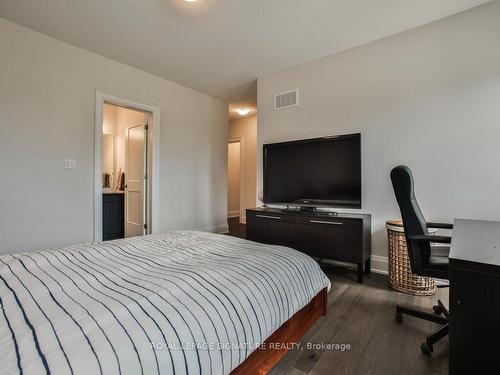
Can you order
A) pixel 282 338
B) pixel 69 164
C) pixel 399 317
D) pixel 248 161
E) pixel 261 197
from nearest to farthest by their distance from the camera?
1. pixel 282 338
2. pixel 399 317
3. pixel 69 164
4. pixel 261 197
5. pixel 248 161

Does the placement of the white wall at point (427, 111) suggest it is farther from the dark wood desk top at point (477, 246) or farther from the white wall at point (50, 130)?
the white wall at point (50, 130)

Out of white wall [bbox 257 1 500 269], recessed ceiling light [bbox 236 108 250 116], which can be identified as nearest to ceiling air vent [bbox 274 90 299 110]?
white wall [bbox 257 1 500 269]

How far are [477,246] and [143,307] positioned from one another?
4.60 feet

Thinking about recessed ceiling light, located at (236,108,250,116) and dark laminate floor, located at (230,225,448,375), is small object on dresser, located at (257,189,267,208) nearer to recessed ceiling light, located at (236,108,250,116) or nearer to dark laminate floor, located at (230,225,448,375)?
dark laminate floor, located at (230,225,448,375)

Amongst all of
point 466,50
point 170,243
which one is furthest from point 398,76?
point 170,243

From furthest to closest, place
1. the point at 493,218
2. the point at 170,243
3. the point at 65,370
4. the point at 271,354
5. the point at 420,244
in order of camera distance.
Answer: the point at 493,218, the point at 170,243, the point at 420,244, the point at 271,354, the point at 65,370

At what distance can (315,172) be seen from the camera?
3.04 meters

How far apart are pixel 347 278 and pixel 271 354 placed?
1744 mm

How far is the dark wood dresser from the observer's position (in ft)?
14.1

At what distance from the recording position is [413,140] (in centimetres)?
259

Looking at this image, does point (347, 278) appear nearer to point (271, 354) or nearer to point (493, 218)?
point (493, 218)

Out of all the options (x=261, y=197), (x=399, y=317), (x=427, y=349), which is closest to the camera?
(x=427, y=349)

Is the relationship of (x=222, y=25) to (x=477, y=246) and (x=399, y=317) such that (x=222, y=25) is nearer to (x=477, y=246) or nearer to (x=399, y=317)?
(x=477, y=246)

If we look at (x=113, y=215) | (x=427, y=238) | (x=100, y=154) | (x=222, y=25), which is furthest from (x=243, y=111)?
(x=427, y=238)
